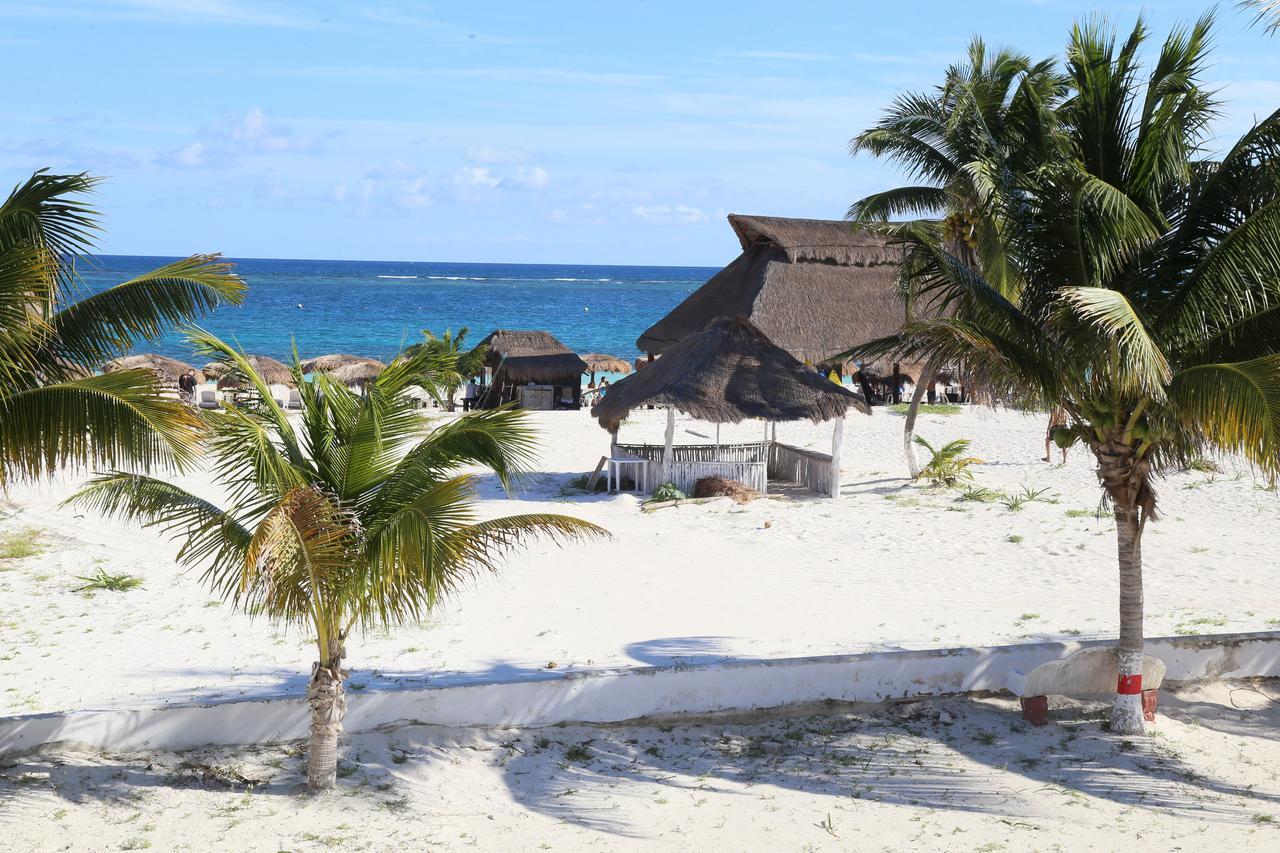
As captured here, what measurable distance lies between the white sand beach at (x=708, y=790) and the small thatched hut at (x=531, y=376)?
20.3 metres

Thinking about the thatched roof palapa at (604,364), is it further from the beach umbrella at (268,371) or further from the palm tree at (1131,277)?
the palm tree at (1131,277)

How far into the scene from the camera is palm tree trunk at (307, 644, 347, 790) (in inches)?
244

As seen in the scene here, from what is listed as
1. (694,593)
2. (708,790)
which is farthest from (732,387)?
(708,790)

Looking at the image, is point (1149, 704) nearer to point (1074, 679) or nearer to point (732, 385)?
point (1074, 679)

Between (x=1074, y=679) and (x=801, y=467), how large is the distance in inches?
346

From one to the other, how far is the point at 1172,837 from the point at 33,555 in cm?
1038

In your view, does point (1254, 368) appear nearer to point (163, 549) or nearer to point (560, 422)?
point (163, 549)

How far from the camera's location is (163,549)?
1188cm

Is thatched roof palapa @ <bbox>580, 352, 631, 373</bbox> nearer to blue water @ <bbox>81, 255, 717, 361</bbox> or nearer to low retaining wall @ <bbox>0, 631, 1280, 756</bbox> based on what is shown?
blue water @ <bbox>81, 255, 717, 361</bbox>

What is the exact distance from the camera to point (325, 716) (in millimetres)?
6219

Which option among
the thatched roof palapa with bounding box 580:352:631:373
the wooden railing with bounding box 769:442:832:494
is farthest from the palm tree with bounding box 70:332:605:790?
the thatched roof palapa with bounding box 580:352:631:373

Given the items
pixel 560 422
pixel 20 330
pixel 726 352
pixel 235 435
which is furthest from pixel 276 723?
pixel 560 422

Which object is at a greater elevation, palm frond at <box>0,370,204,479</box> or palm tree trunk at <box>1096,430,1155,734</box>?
palm frond at <box>0,370,204,479</box>

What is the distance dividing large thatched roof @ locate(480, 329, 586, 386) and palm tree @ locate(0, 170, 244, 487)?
20670 millimetres
